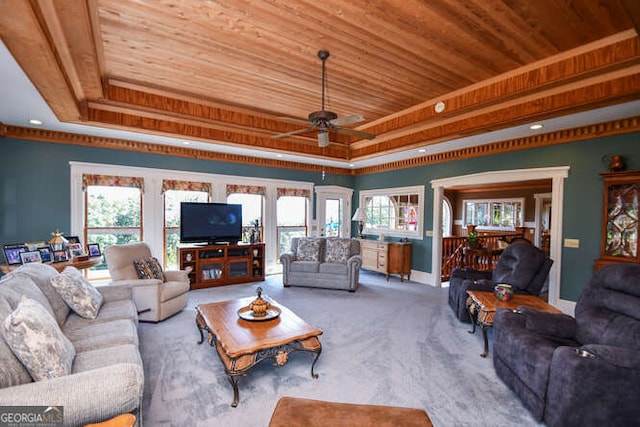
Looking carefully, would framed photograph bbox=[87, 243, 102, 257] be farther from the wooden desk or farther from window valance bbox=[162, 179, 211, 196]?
window valance bbox=[162, 179, 211, 196]

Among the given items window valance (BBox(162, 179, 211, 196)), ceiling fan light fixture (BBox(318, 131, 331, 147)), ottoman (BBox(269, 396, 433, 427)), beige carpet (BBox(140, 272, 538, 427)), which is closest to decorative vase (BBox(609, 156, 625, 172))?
beige carpet (BBox(140, 272, 538, 427))

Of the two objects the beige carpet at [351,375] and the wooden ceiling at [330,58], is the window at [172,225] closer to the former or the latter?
the wooden ceiling at [330,58]

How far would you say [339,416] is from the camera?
1446mm

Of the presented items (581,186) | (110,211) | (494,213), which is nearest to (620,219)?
(581,186)

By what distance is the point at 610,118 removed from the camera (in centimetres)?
354

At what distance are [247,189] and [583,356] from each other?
5.56 m

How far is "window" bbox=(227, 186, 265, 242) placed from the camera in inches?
243

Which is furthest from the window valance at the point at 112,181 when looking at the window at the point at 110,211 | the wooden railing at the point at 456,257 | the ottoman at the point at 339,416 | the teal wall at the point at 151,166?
the wooden railing at the point at 456,257

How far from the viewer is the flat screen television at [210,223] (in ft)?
17.5

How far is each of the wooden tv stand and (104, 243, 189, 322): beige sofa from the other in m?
1.02

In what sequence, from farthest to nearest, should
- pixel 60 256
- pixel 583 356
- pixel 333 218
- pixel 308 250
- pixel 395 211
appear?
pixel 333 218
pixel 395 211
pixel 308 250
pixel 60 256
pixel 583 356

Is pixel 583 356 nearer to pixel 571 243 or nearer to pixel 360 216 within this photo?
pixel 571 243

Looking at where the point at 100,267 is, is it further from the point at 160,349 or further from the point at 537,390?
the point at 537,390

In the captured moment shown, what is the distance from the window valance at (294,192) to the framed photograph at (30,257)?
Answer: 159 inches
